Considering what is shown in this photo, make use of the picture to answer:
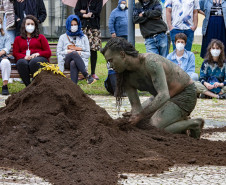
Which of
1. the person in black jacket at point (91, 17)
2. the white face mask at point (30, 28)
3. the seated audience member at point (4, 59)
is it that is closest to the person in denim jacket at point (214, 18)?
the person in black jacket at point (91, 17)

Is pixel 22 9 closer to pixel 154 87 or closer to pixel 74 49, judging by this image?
pixel 74 49

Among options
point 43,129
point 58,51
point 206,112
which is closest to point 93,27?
point 58,51

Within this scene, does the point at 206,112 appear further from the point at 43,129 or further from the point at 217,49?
the point at 43,129

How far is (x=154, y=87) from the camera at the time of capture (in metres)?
5.81

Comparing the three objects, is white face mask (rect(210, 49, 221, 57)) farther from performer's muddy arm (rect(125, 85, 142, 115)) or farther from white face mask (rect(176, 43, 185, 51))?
performer's muddy arm (rect(125, 85, 142, 115))

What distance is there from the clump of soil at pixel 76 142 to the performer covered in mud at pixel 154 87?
0.63 feet

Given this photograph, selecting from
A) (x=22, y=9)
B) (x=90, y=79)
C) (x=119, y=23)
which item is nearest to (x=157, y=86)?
(x=90, y=79)

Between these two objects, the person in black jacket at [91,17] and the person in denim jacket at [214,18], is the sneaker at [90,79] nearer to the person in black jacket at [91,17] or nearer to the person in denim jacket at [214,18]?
the person in black jacket at [91,17]

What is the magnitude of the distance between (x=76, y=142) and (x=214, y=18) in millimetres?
7083

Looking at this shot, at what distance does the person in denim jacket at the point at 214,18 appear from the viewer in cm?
1134

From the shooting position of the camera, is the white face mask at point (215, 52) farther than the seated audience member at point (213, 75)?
No

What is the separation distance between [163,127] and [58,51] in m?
5.81

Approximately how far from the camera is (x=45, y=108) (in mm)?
5793

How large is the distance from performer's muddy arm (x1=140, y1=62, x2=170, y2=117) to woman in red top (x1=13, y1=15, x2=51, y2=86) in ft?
17.3
